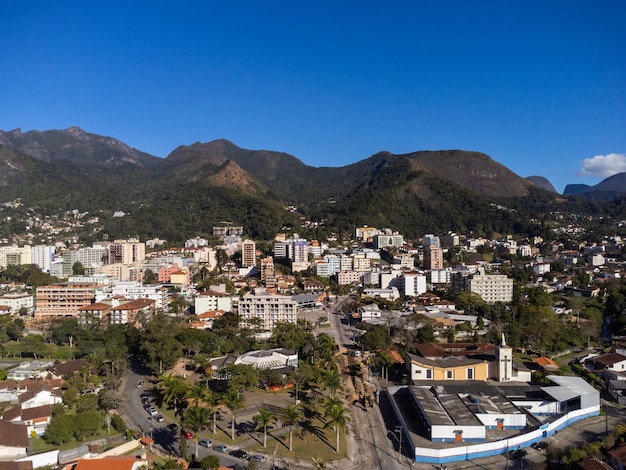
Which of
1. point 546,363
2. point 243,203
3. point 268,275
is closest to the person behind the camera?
point 546,363

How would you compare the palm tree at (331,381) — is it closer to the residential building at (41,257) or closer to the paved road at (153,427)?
the paved road at (153,427)

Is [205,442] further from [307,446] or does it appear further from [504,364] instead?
[504,364]

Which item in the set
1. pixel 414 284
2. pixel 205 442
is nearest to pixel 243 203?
pixel 414 284

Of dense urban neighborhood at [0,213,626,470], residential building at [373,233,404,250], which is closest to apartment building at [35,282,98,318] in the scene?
dense urban neighborhood at [0,213,626,470]

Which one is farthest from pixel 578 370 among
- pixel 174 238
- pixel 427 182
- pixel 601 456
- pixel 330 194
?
pixel 330 194

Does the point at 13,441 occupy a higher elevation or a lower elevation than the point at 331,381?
lower

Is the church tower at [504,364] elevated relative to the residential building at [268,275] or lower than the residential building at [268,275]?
lower

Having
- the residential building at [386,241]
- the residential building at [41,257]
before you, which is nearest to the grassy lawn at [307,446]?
the residential building at [41,257]
